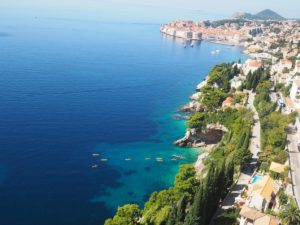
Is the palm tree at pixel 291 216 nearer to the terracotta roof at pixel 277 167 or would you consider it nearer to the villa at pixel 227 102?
the terracotta roof at pixel 277 167

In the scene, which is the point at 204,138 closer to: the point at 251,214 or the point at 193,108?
the point at 193,108

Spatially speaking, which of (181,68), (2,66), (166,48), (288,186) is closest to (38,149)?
(288,186)

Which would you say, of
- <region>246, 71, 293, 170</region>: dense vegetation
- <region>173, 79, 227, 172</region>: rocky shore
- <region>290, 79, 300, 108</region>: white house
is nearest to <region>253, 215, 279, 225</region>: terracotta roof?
<region>246, 71, 293, 170</region>: dense vegetation

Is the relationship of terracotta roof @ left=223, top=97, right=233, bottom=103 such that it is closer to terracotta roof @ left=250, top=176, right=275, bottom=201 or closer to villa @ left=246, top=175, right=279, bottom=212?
terracotta roof @ left=250, top=176, right=275, bottom=201

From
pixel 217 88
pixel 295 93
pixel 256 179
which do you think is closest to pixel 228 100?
pixel 217 88

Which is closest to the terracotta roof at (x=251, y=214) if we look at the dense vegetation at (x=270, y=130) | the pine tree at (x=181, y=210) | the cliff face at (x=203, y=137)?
the pine tree at (x=181, y=210)
